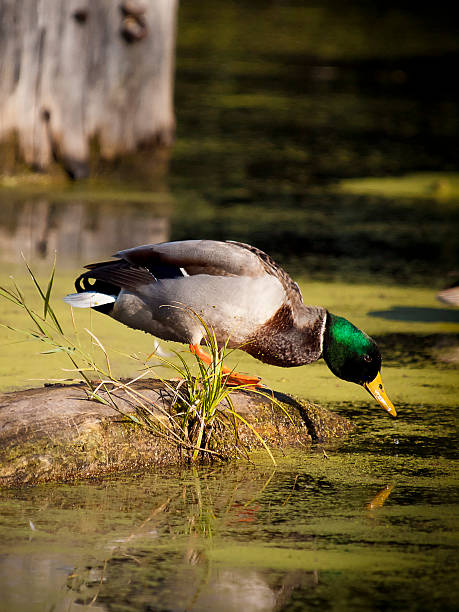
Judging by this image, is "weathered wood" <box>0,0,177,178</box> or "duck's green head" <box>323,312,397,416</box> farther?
"weathered wood" <box>0,0,177,178</box>

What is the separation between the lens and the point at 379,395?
4633 millimetres

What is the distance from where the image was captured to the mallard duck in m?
4.55

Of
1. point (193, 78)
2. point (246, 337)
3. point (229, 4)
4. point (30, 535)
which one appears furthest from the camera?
point (229, 4)

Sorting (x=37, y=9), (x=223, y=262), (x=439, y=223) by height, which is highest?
(x=37, y=9)

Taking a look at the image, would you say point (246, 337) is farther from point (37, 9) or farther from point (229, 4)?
point (229, 4)

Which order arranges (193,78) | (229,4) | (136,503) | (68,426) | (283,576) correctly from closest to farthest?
(283,576) → (136,503) → (68,426) → (193,78) → (229,4)

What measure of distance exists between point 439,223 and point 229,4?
1765 cm

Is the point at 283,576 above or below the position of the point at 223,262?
below

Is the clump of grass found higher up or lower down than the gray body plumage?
lower down

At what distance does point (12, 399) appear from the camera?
13.7 ft

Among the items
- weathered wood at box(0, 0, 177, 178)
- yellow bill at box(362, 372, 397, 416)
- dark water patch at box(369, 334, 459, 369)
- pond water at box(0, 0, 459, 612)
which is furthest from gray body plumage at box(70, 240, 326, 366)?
weathered wood at box(0, 0, 177, 178)

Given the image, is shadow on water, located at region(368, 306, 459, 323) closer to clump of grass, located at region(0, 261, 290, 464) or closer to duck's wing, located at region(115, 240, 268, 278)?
duck's wing, located at region(115, 240, 268, 278)

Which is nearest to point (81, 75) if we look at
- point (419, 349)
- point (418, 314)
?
point (418, 314)

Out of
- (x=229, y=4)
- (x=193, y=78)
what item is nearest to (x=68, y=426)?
(x=193, y=78)
